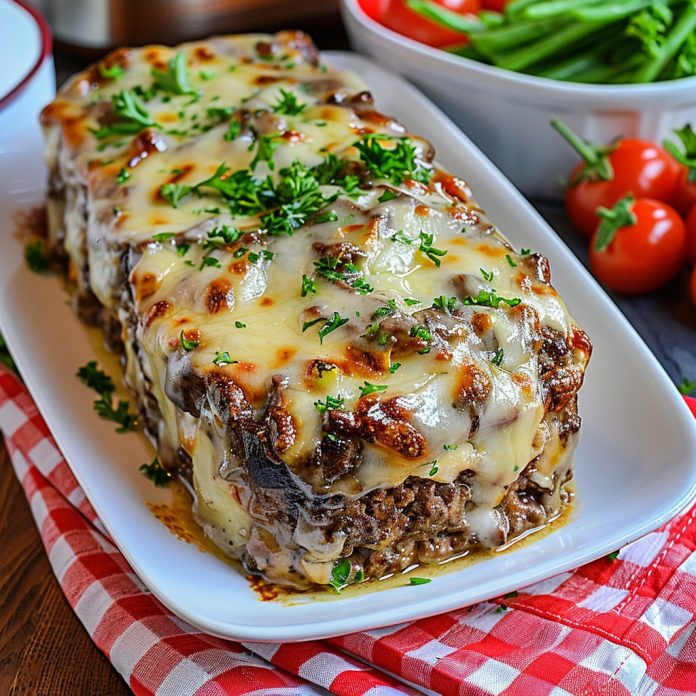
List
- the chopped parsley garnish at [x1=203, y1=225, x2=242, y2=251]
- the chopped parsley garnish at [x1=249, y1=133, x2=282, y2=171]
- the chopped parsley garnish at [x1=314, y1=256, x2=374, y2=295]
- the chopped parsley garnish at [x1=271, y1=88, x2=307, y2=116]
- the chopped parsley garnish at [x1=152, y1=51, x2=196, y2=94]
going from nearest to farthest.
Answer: the chopped parsley garnish at [x1=314, y1=256, x2=374, y2=295]
the chopped parsley garnish at [x1=203, y1=225, x2=242, y2=251]
the chopped parsley garnish at [x1=249, y1=133, x2=282, y2=171]
the chopped parsley garnish at [x1=271, y1=88, x2=307, y2=116]
the chopped parsley garnish at [x1=152, y1=51, x2=196, y2=94]

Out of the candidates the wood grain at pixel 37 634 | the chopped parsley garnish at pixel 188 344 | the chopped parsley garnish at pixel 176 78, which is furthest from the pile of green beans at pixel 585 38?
the wood grain at pixel 37 634

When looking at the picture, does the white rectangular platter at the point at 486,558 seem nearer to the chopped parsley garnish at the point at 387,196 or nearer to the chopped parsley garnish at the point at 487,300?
the chopped parsley garnish at the point at 487,300

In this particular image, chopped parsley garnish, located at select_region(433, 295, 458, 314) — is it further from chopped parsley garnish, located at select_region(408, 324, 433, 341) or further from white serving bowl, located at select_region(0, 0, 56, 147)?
white serving bowl, located at select_region(0, 0, 56, 147)

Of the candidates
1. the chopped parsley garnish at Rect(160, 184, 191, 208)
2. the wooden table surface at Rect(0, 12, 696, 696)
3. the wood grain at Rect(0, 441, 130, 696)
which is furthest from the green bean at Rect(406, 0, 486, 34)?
the wood grain at Rect(0, 441, 130, 696)

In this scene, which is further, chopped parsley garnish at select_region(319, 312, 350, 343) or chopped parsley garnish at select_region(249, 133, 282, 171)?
chopped parsley garnish at select_region(249, 133, 282, 171)

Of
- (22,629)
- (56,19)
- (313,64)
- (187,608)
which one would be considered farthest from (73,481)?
(56,19)

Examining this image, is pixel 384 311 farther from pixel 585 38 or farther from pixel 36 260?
pixel 585 38
